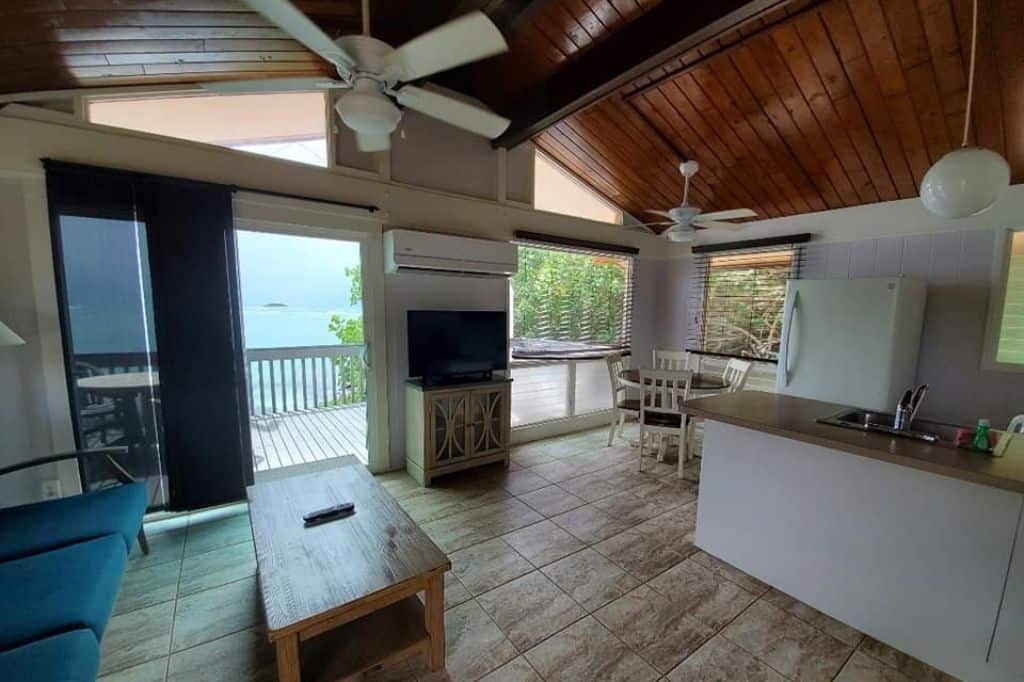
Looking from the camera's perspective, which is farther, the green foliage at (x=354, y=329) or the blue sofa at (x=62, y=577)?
the green foliage at (x=354, y=329)

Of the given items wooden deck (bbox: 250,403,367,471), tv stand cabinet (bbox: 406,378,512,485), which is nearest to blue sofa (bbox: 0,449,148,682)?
wooden deck (bbox: 250,403,367,471)

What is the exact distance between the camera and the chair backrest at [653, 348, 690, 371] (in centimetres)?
421

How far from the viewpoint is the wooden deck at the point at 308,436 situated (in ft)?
10.5

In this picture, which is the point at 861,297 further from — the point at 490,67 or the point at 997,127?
the point at 490,67

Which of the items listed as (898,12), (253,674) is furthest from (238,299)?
(898,12)

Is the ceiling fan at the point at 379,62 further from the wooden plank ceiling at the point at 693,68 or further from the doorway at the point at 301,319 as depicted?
the doorway at the point at 301,319

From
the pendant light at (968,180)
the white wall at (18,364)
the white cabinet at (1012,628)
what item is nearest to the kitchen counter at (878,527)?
the white cabinet at (1012,628)

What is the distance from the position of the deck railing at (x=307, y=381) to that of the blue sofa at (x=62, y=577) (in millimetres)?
1422

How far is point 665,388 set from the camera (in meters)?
3.32

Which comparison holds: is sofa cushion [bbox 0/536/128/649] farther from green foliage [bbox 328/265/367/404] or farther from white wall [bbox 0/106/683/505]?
green foliage [bbox 328/265/367/404]

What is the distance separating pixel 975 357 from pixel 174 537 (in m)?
5.48

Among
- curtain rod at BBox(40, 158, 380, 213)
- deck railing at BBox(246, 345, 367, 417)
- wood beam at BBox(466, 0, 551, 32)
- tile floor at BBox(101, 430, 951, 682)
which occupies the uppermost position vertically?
wood beam at BBox(466, 0, 551, 32)

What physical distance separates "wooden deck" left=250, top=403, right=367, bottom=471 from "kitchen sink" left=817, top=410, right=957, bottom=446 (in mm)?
2998

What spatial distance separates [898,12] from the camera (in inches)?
80.7
